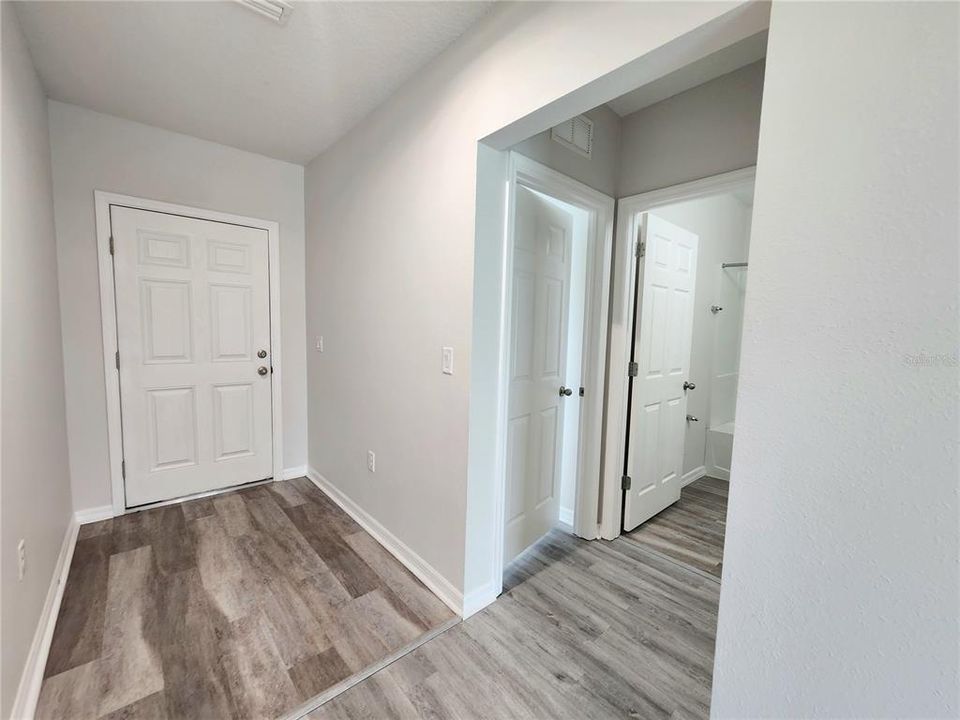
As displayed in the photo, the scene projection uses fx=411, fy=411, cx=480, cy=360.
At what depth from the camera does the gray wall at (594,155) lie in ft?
6.37

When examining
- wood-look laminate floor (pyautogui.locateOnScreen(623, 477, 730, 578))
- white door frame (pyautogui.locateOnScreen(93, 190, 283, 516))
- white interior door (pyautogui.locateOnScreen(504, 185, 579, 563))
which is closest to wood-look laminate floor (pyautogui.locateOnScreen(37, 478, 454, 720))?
white door frame (pyautogui.locateOnScreen(93, 190, 283, 516))

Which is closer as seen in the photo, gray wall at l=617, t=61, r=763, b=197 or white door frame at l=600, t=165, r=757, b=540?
gray wall at l=617, t=61, r=763, b=197

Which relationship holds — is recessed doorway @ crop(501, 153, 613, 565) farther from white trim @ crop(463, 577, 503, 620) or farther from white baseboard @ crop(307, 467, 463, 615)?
white baseboard @ crop(307, 467, 463, 615)

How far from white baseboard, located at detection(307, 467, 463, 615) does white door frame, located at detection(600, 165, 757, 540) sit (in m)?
1.07

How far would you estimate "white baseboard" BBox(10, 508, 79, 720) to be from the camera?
1278mm

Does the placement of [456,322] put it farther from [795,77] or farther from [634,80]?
[795,77]

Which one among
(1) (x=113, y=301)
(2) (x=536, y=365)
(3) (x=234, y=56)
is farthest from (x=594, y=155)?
(1) (x=113, y=301)

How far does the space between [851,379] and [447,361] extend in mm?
1342

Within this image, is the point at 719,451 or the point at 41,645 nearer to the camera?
the point at 41,645

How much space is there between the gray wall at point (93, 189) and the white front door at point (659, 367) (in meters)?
2.73

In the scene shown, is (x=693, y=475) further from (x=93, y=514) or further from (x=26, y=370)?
(x=93, y=514)

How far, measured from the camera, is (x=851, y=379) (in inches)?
33.1

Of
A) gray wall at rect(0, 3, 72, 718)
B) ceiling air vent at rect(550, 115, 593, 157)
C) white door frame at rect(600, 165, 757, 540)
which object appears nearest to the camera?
gray wall at rect(0, 3, 72, 718)

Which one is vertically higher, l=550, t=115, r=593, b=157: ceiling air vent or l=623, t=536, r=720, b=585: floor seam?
l=550, t=115, r=593, b=157: ceiling air vent
